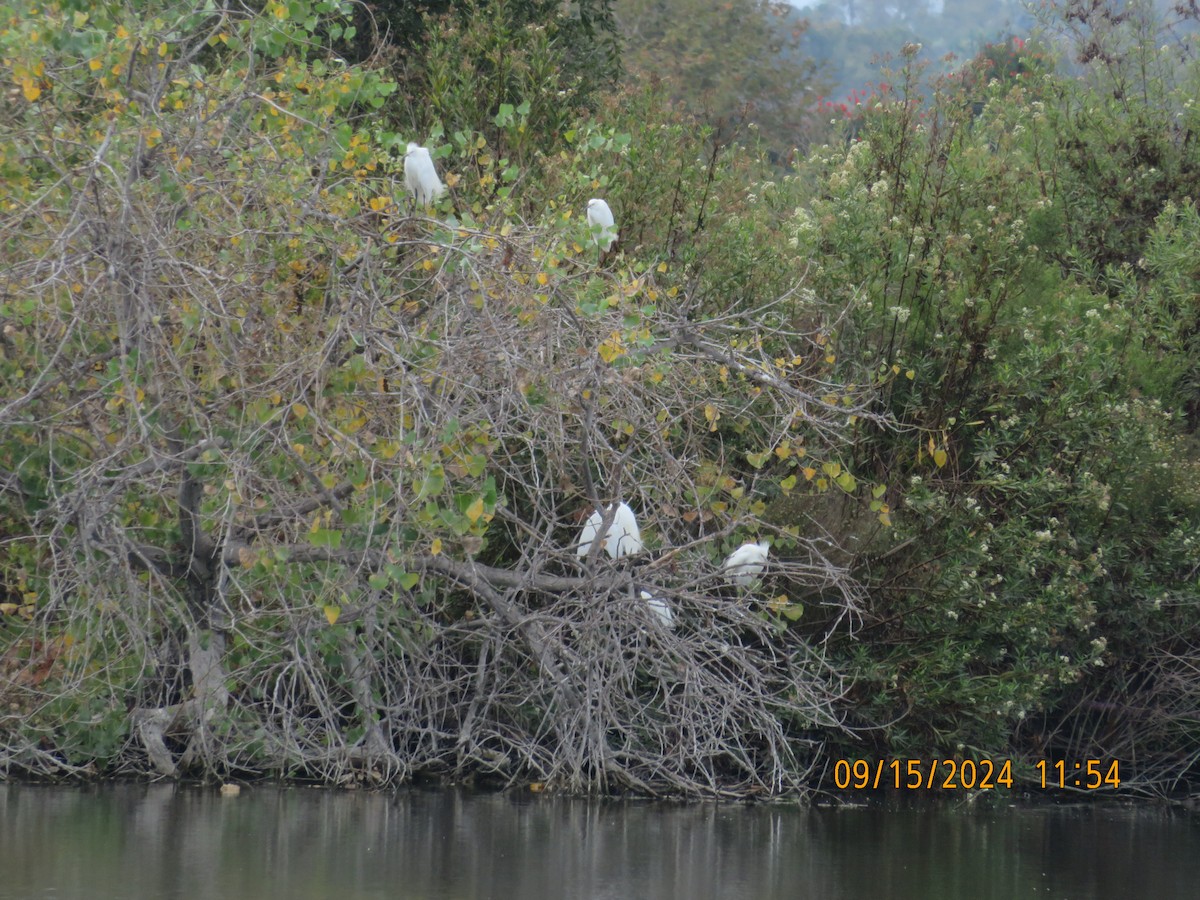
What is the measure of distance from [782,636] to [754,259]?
88.4 inches

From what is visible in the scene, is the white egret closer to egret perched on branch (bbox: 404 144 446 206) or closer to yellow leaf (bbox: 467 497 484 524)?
yellow leaf (bbox: 467 497 484 524)

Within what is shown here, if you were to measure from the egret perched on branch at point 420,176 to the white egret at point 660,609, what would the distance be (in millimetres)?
2219

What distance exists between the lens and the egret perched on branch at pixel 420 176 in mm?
7934

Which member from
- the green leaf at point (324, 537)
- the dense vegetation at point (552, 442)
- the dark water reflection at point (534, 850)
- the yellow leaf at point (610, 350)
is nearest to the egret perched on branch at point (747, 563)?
the dense vegetation at point (552, 442)

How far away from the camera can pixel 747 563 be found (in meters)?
7.67

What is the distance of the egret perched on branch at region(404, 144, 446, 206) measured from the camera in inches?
312

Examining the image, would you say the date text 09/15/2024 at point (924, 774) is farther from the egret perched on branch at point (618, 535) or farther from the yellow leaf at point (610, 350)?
the yellow leaf at point (610, 350)

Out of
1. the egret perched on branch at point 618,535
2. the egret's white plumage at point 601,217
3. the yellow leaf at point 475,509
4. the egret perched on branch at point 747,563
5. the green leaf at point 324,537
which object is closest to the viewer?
the yellow leaf at point 475,509

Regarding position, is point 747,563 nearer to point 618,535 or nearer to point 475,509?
point 618,535

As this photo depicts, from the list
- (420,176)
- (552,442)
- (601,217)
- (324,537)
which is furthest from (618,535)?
(420,176)

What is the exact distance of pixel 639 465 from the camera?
7.92 metres

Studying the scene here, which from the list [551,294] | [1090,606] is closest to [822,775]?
[1090,606]

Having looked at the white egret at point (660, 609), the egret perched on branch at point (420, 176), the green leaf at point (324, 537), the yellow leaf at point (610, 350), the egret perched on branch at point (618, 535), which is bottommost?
the white egret at point (660, 609)

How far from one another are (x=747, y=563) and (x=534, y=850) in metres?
1.94
